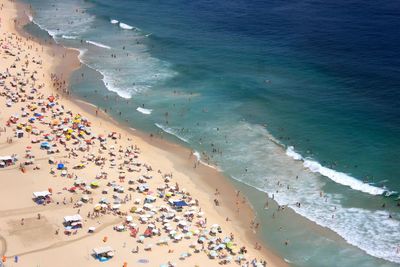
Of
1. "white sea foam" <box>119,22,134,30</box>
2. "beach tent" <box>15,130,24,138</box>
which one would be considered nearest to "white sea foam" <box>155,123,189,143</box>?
"beach tent" <box>15,130,24,138</box>

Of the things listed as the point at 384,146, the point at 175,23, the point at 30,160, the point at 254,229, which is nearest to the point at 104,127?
the point at 30,160

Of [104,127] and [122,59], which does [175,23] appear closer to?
[122,59]

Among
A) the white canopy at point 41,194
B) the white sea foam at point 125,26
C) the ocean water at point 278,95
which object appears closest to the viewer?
the white canopy at point 41,194

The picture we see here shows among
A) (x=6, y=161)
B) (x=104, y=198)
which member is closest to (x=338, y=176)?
(x=104, y=198)

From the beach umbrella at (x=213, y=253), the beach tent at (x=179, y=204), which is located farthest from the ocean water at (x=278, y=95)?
the beach tent at (x=179, y=204)

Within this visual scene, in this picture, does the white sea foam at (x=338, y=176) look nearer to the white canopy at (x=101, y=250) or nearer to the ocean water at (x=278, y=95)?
the ocean water at (x=278, y=95)

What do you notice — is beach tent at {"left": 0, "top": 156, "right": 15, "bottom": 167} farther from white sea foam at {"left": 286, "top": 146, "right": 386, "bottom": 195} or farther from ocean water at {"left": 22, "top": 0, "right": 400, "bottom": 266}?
white sea foam at {"left": 286, "top": 146, "right": 386, "bottom": 195}

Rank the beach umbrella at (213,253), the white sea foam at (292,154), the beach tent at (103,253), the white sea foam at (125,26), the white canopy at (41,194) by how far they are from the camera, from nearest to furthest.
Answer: the beach tent at (103,253) < the beach umbrella at (213,253) < the white canopy at (41,194) < the white sea foam at (292,154) < the white sea foam at (125,26)

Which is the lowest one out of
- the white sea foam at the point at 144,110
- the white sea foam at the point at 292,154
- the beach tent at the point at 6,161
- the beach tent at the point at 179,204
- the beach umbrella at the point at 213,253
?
the beach umbrella at the point at 213,253
